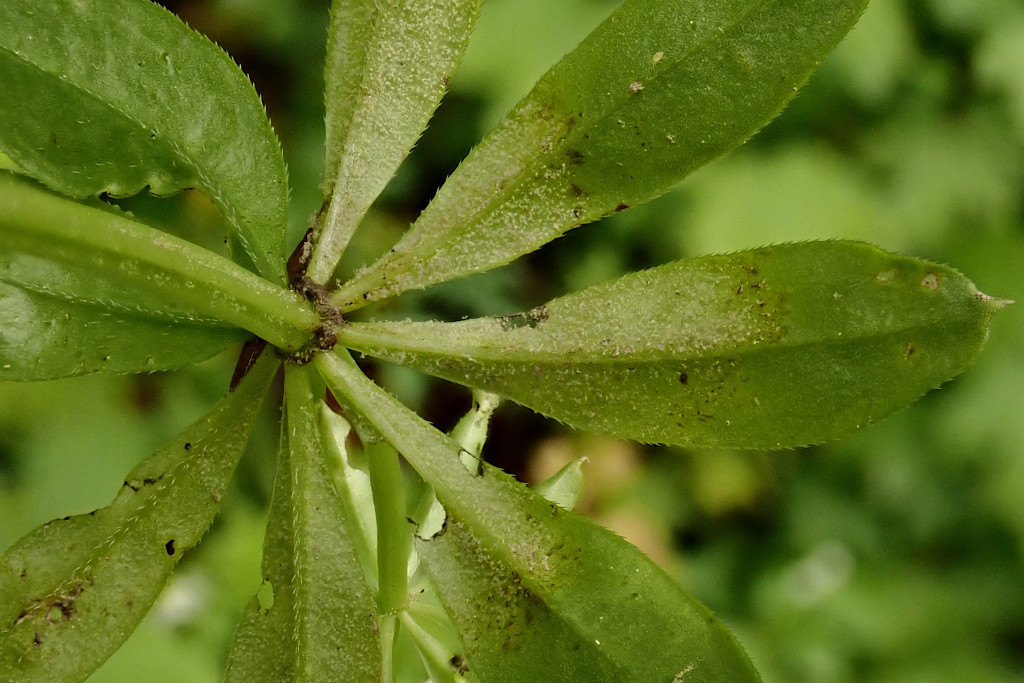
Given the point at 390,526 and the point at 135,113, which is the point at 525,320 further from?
the point at 135,113

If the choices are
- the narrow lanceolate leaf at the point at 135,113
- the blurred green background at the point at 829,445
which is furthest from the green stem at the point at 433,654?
the blurred green background at the point at 829,445

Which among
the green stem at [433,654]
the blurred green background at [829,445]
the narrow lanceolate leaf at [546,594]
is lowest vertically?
the narrow lanceolate leaf at [546,594]

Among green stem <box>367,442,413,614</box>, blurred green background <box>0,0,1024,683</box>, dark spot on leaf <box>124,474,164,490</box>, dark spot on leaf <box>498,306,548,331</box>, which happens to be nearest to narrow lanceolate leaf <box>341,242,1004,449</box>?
dark spot on leaf <box>498,306,548,331</box>

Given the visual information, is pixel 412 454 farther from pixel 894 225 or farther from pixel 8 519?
pixel 894 225

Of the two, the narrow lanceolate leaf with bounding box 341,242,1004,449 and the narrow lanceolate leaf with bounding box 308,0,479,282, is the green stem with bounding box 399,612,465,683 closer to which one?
the narrow lanceolate leaf with bounding box 341,242,1004,449

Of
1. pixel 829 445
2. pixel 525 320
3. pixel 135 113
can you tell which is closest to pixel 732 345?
pixel 525 320

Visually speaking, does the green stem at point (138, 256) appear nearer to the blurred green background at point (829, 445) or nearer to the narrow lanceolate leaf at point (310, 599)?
the narrow lanceolate leaf at point (310, 599)

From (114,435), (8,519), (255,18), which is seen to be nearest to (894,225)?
(255,18)
